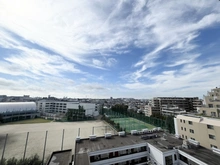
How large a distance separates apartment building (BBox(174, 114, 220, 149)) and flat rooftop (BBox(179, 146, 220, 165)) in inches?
87.6

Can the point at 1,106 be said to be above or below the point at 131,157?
above

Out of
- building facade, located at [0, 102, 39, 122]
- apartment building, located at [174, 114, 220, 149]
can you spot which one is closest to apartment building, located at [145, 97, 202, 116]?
apartment building, located at [174, 114, 220, 149]

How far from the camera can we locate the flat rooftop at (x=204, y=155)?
8008 millimetres

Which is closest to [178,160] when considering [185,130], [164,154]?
[164,154]

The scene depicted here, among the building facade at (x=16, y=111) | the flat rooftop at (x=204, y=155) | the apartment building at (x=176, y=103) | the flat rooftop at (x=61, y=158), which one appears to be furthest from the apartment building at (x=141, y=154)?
the building facade at (x=16, y=111)

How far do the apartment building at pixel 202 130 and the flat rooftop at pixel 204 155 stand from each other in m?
2.23

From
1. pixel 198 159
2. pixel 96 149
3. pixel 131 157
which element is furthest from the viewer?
pixel 131 157

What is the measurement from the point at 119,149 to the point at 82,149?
3.29m

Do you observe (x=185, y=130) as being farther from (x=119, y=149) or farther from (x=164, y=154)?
(x=119, y=149)

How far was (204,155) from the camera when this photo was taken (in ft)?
29.2

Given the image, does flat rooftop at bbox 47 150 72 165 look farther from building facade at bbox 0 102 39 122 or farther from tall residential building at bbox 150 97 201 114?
tall residential building at bbox 150 97 201 114

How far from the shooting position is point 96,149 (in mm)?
9781

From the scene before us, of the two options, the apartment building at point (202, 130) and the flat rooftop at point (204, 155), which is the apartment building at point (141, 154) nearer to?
the flat rooftop at point (204, 155)

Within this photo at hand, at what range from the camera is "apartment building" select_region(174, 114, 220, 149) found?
1176 centimetres
